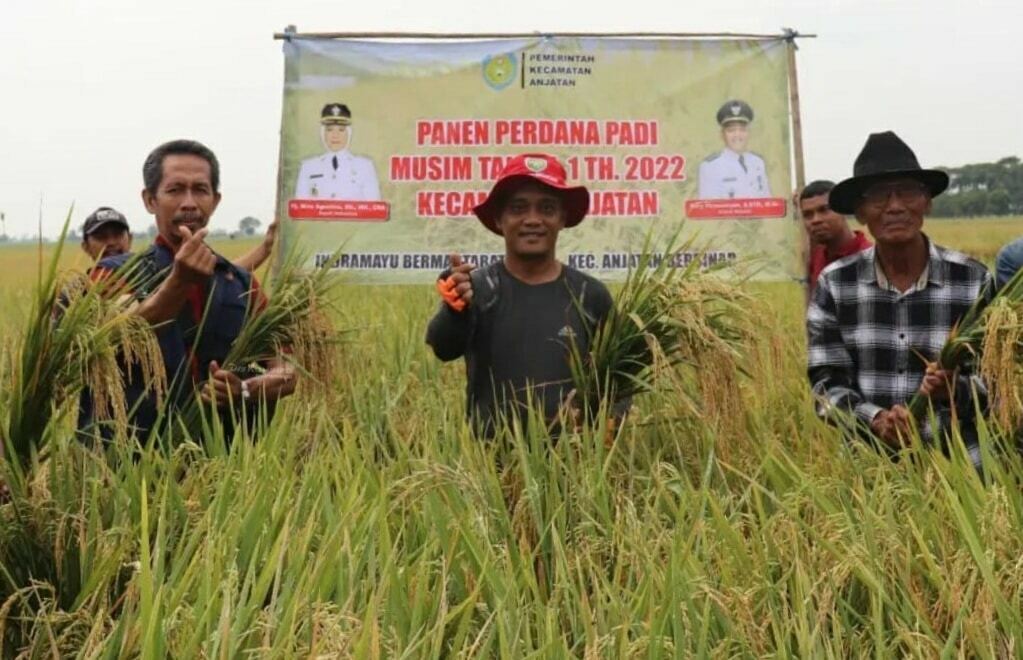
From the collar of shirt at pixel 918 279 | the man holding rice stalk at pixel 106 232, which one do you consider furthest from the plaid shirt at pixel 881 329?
the man holding rice stalk at pixel 106 232

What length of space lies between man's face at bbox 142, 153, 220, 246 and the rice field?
0.31 meters

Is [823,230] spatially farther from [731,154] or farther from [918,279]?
[918,279]

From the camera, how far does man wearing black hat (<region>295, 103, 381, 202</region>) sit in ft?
17.6

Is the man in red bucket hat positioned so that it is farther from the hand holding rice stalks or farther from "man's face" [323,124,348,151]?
"man's face" [323,124,348,151]

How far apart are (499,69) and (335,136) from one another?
92cm

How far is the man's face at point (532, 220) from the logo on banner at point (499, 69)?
2.48 m

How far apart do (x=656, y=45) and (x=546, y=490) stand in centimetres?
353

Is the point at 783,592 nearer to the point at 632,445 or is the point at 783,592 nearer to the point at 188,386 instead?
the point at 632,445

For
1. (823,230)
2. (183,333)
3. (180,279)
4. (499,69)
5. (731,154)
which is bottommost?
(183,333)

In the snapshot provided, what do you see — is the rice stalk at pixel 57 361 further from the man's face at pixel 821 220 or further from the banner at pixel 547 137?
the man's face at pixel 821 220

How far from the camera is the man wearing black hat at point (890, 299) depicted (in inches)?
119

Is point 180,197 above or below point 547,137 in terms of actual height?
below

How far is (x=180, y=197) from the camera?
2.93 metres

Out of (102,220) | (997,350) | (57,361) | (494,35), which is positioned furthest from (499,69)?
(57,361)
